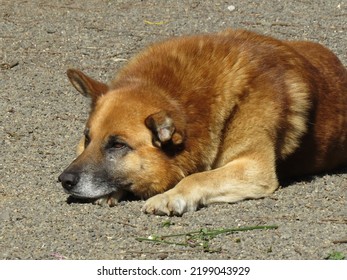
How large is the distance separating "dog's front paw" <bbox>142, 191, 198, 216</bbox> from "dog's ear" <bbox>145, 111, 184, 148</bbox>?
39 centimetres

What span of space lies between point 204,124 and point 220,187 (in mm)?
475

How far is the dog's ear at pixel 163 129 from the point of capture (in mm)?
6531

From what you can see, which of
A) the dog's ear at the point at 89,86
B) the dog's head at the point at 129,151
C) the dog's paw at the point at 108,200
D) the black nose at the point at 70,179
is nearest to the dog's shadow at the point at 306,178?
the dog's head at the point at 129,151

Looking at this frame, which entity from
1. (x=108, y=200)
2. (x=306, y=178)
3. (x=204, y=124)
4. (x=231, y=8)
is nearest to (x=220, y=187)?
(x=204, y=124)

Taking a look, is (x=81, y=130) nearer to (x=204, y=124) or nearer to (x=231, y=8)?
(x=204, y=124)

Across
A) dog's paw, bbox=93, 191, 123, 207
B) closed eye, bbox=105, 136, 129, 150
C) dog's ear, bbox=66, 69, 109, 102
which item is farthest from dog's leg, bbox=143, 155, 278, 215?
dog's ear, bbox=66, 69, 109, 102

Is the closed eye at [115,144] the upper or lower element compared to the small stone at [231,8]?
upper

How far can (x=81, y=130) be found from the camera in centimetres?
839

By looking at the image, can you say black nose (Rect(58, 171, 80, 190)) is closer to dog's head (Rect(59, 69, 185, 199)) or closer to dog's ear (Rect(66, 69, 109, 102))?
dog's head (Rect(59, 69, 185, 199))

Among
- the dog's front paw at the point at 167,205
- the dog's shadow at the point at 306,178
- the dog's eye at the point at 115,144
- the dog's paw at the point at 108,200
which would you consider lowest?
the dog's shadow at the point at 306,178

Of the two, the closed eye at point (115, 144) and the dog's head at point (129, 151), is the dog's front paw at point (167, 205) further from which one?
the closed eye at point (115, 144)

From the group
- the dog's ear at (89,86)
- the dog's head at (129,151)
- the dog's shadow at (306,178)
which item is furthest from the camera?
the dog's shadow at (306,178)

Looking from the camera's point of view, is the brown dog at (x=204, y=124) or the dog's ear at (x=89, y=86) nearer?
the brown dog at (x=204, y=124)
